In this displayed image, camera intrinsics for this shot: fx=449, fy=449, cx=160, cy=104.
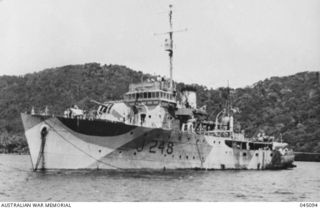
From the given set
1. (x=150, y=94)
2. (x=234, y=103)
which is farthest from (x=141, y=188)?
(x=234, y=103)

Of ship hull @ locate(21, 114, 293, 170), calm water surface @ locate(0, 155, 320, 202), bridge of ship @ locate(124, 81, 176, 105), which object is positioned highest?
bridge of ship @ locate(124, 81, 176, 105)

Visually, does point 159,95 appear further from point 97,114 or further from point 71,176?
point 71,176

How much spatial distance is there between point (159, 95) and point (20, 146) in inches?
2217

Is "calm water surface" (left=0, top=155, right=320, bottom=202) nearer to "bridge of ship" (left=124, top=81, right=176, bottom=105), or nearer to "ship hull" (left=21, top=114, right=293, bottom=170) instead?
"ship hull" (left=21, top=114, right=293, bottom=170)

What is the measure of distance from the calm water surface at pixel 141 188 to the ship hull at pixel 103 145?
2.48ft

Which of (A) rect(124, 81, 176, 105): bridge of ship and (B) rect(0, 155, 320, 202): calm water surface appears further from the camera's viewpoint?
(A) rect(124, 81, 176, 105): bridge of ship

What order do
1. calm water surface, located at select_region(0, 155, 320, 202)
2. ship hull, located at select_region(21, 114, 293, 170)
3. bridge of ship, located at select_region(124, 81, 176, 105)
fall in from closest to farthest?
calm water surface, located at select_region(0, 155, 320, 202) < ship hull, located at select_region(21, 114, 293, 170) < bridge of ship, located at select_region(124, 81, 176, 105)

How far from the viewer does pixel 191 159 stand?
27.4 meters

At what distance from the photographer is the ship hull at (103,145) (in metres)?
22.3

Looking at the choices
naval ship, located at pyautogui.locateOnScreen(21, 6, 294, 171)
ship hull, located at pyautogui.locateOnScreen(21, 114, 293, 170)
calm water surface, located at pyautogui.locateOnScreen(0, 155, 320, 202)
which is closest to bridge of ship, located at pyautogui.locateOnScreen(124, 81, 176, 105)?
naval ship, located at pyautogui.locateOnScreen(21, 6, 294, 171)

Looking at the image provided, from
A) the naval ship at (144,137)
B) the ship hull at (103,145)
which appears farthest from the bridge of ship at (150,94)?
the ship hull at (103,145)

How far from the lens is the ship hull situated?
2233 cm

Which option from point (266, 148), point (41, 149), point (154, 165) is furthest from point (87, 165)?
point (266, 148)

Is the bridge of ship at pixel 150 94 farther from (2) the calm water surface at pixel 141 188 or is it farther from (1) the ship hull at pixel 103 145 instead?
(2) the calm water surface at pixel 141 188
